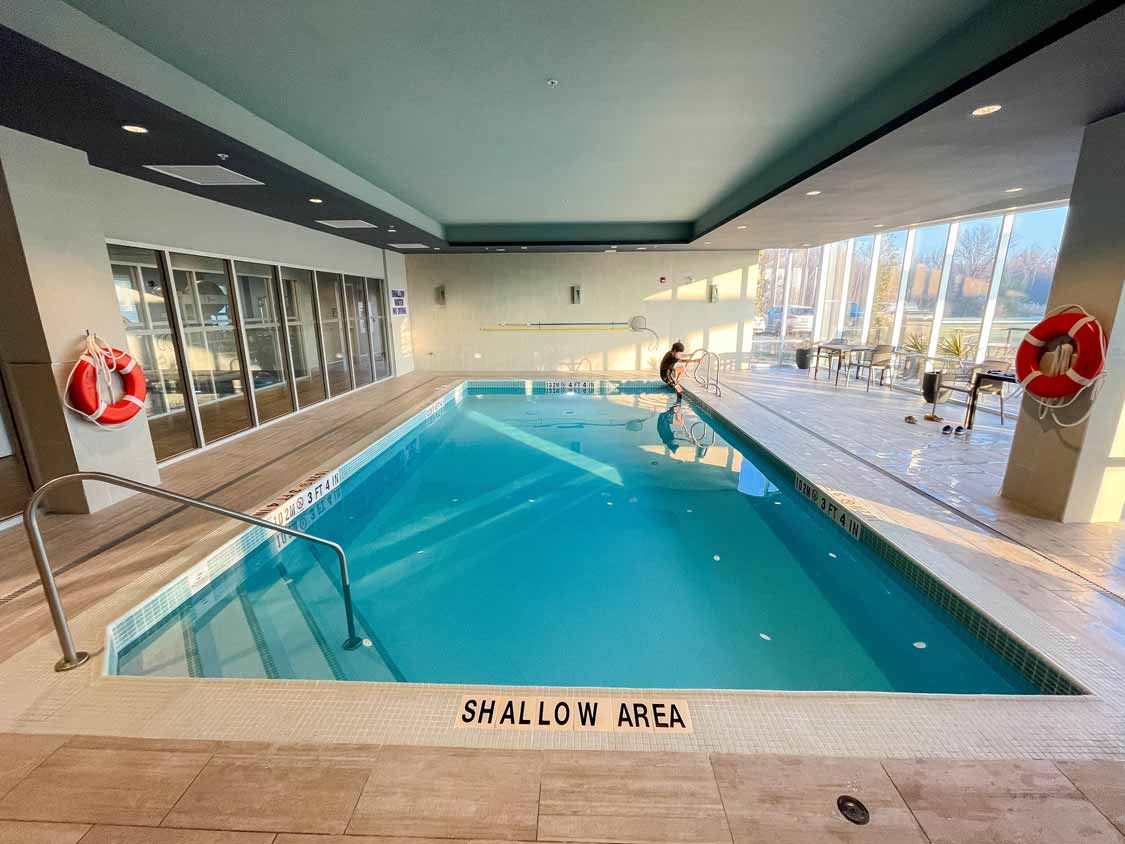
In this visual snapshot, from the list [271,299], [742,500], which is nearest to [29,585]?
[271,299]

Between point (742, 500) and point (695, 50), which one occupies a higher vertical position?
point (695, 50)

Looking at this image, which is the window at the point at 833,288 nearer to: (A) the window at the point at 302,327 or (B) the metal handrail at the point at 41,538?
(A) the window at the point at 302,327

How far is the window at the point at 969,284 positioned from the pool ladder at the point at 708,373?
326 cm

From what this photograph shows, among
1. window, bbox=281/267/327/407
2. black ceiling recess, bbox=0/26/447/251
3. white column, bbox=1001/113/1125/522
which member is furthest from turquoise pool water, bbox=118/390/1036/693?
window, bbox=281/267/327/407

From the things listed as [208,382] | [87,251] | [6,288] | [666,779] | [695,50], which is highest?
[695,50]

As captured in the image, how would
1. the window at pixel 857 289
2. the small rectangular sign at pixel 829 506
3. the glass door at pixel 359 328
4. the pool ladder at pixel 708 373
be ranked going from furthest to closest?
the window at pixel 857 289
the pool ladder at pixel 708 373
the glass door at pixel 359 328
the small rectangular sign at pixel 829 506

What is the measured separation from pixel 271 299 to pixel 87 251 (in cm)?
257

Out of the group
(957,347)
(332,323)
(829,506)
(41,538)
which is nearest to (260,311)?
(332,323)

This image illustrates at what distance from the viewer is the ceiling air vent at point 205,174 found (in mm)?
3324

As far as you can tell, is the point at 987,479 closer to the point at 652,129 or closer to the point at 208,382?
the point at 652,129

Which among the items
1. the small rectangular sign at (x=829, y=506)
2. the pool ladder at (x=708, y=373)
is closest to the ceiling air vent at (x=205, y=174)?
the small rectangular sign at (x=829, y=506)

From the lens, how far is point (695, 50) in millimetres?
2391

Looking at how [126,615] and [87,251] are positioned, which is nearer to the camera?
[126,615]

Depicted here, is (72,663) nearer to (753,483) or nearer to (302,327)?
(753,483)
